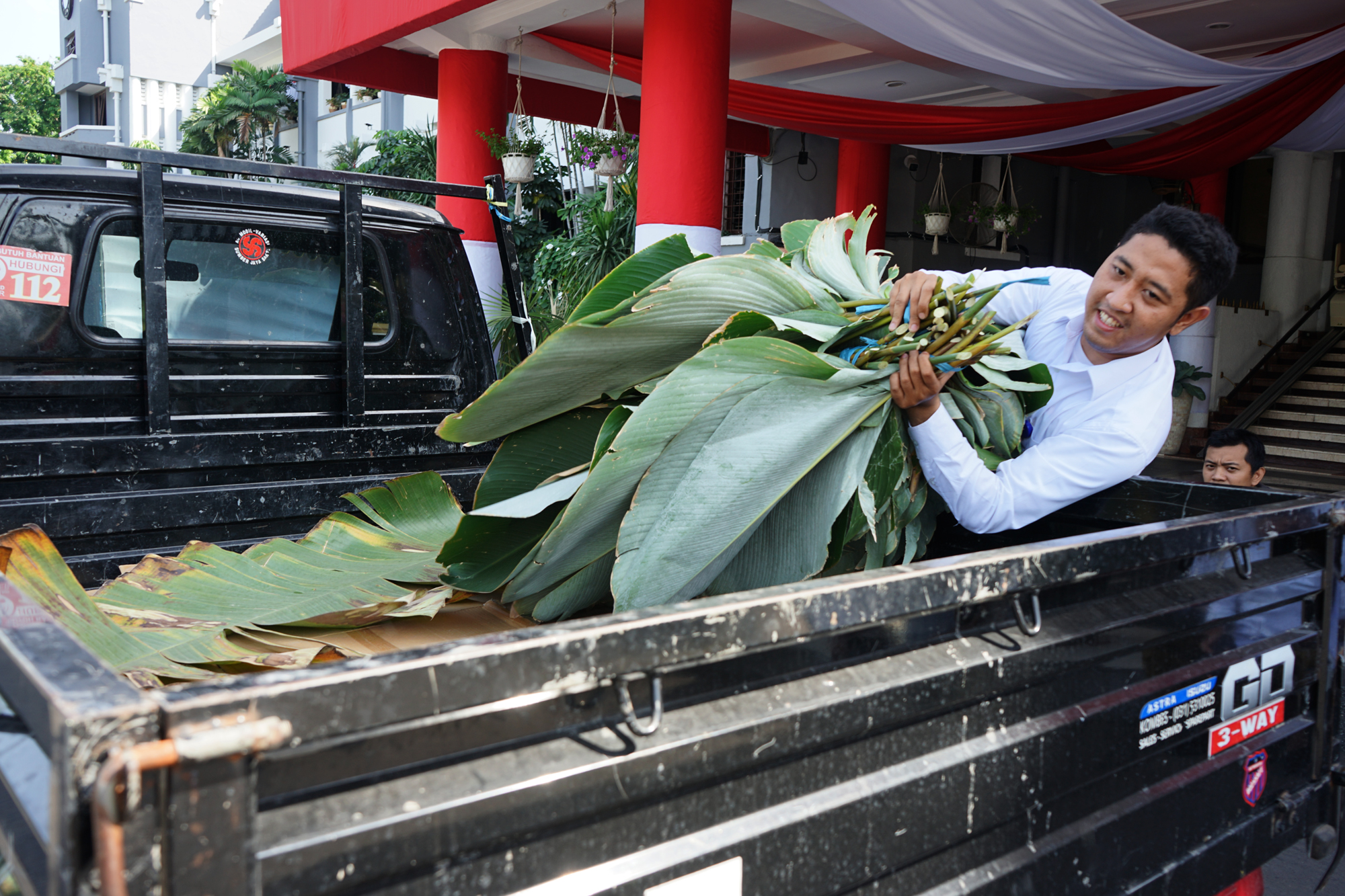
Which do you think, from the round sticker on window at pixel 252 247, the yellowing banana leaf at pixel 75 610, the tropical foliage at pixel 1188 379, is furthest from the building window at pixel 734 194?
the yellowing banana leaf at pixel 75 610

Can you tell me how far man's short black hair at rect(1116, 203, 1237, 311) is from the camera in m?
2.23

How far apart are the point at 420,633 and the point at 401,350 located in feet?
4.94

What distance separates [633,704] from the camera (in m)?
1.12

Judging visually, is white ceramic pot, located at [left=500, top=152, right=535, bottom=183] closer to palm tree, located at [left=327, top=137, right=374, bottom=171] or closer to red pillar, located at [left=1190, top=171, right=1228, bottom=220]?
red pillar, located at [left=1190, top=171, right=1228, bottom=220]

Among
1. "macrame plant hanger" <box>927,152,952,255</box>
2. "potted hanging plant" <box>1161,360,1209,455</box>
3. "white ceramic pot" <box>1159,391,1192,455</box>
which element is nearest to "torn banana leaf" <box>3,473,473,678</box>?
"potted hanging plant" <box>1161,360,1209,455</box>

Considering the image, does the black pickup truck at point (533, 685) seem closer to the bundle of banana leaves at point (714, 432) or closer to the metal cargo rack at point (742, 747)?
the metal cargo rack at point (742, 747)

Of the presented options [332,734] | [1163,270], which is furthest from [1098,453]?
[332,734]

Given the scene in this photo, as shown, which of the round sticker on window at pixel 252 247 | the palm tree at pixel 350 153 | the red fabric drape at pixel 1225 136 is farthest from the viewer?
the palm tree at pixel 350 153

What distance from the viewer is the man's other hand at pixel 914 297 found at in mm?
1933

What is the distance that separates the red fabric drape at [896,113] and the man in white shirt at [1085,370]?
638cm

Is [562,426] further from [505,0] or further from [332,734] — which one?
[505,0]

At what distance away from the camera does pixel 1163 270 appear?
Answer: 224 centimetres

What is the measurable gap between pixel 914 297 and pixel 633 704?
3.63 ft

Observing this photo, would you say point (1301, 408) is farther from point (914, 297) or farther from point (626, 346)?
point (626, 346)
